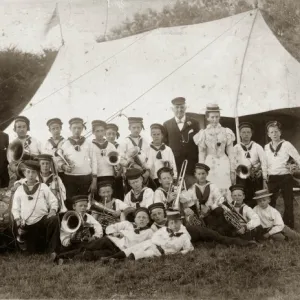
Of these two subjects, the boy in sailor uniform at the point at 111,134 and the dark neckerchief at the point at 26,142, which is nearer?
the dark neckerchief at the point at 26,142

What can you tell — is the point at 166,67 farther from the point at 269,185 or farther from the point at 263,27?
the point at 269,185

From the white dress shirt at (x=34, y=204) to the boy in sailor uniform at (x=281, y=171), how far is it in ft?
9.99

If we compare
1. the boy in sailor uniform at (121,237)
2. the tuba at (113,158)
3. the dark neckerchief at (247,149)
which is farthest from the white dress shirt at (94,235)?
the dark neckerchief at (247,149)

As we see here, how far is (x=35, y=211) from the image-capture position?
5.89 m

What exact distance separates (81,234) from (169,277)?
4.82 feet

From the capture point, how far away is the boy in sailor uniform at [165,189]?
20.9 ft

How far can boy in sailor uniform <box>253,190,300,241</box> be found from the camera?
20.6 feet

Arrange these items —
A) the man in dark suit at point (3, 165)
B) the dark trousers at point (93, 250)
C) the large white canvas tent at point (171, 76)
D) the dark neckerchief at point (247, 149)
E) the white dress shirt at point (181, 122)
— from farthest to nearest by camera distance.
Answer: the large white canvas tent at point (171, 76) < the white dress shirt at point (181, 122) < the man in dark suit at point (3, 165) < the dark neckerchief at point (247, 149) < the dark trousers at point (93, 250)

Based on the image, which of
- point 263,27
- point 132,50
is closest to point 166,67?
point 132,50

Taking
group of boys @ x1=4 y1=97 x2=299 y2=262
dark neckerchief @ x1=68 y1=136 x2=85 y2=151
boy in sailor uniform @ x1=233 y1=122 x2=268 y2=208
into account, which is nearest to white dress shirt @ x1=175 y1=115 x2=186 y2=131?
group of boys @ x1=4 y1=97 x2=299 y2=262

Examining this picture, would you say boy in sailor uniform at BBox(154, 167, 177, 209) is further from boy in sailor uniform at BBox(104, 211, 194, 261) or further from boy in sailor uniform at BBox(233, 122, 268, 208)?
boy in sailor uniform at BBox(233, 122, 268, 208)

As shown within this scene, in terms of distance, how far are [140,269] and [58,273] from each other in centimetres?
81

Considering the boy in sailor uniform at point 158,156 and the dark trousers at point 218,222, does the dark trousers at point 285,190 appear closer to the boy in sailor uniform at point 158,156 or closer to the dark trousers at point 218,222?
the dark trousers at point 218,222

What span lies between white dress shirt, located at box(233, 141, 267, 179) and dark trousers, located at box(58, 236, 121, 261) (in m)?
2.41
